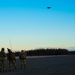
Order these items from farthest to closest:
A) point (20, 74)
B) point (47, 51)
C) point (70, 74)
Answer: point (47, 51) < point (20, 74) < point (70, 74)

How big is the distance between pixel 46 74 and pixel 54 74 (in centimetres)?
55

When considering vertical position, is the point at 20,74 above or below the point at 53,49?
below

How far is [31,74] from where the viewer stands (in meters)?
22.0

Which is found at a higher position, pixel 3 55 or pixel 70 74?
pixel 3 55

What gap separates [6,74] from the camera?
23.1 meters

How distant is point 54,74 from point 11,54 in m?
6.55

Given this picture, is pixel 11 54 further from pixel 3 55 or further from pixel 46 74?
pixel 46 74

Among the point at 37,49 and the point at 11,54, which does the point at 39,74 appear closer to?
the point at 11,54

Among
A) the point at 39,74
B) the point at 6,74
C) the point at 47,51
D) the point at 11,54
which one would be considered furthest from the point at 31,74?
the point at 47,51

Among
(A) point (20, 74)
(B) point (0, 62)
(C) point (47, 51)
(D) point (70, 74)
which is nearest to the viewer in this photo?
(D) point (70, 74)

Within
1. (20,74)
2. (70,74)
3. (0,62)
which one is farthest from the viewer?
(0,62)

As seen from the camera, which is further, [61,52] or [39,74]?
[61,52]

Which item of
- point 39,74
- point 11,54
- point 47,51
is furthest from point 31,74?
point 47,51

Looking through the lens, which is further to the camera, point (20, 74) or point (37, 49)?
point (37, 49)
